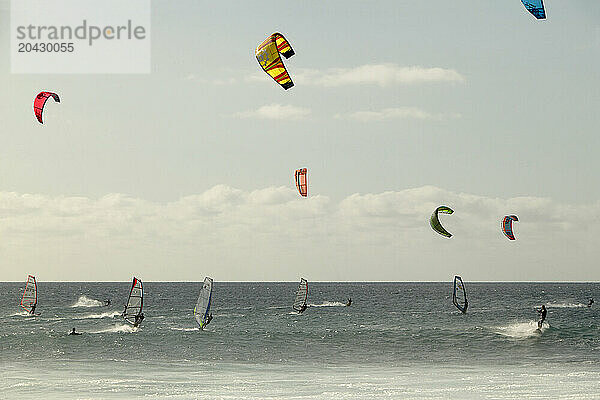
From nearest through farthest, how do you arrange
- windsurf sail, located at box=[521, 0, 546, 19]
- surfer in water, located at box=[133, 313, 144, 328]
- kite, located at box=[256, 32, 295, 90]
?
windsurf sail, located at box=[521, 0, 546, 19], kite, located at box=[256, 32, 295, 90], surfer in water, located at box=[133, 313, 144, 328]

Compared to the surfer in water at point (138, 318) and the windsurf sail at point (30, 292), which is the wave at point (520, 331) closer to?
the surfer in water at point (138, 318)

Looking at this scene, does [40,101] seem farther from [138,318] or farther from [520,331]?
[520,331]

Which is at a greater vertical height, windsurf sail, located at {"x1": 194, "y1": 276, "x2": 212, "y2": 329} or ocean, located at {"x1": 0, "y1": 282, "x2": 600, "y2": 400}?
windsurf sail, located at {"x1": 194, "y1": 276, "x2": 212, "y2": 329}

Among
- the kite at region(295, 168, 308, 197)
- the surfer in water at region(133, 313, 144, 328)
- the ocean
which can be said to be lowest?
the ocean

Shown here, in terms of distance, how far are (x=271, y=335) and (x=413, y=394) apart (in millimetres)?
19673

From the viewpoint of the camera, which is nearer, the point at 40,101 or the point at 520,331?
the point at 40,101

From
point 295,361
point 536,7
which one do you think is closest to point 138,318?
point 295,361

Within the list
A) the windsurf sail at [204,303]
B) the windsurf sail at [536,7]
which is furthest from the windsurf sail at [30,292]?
the windsurf sail at [536,7]

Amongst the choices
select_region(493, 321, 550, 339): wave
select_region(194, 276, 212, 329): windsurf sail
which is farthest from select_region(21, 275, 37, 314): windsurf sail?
select_region(493, 321, 550, 339): wave

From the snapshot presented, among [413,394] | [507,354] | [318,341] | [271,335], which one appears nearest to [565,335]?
[507,354]

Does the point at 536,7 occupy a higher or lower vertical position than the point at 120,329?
higher

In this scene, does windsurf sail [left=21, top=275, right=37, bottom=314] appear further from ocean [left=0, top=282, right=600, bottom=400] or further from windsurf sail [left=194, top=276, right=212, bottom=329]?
windsurf sail [left=194, top=276, right=212, bottom=329]

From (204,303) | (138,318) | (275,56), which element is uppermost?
(275,56)

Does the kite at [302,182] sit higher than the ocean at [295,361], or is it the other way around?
the kite at [302,182]
